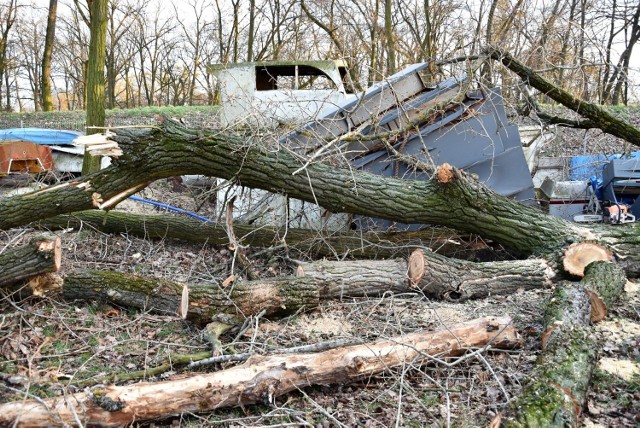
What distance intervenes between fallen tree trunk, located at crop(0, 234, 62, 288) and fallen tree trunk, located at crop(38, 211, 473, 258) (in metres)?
1.26

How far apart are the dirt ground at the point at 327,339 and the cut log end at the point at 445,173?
43.5 inches

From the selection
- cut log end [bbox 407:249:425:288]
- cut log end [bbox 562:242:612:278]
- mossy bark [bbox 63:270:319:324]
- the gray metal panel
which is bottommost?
mossy bark [bbox 63:270:319:324]

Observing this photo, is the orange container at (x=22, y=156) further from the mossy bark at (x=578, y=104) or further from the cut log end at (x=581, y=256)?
the cut log end at (x=581, y=256)

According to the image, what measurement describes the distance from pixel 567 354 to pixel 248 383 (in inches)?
76.4

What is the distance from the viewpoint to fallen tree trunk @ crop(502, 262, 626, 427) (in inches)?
112

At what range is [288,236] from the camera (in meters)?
6.04

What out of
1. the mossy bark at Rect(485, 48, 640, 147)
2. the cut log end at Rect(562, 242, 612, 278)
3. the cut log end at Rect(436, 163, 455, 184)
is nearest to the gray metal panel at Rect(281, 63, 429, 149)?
the mossy bark at Rect(485, 48, 640, 147)

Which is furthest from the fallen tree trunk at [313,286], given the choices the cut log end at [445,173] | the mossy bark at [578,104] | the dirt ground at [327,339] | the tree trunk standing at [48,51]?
the tree trunk standing at [48,51]

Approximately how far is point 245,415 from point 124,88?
35.1 m

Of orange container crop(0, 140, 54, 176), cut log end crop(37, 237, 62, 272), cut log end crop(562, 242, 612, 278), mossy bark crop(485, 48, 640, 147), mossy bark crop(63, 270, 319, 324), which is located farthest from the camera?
orange container crop(0, 140, 54, 176)

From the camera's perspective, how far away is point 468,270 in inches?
197

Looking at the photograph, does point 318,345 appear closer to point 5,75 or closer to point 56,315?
point 56,315

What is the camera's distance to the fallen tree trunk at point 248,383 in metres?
3.02

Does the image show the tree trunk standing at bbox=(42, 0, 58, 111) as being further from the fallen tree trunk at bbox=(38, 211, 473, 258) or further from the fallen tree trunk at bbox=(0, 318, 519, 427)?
the fallen tree trunk at bbox=(0, 318, 519, 427)
